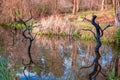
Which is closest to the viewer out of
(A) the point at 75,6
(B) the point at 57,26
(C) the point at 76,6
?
(B) the point at 57,26

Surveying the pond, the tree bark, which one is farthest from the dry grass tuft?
the tree bark

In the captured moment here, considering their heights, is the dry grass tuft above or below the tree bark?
below

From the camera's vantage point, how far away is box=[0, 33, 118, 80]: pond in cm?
1111

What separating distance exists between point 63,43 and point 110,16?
8.47m

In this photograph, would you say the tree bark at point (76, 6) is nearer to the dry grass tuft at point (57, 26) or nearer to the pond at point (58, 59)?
the dry grass tuft at point (57, 26)

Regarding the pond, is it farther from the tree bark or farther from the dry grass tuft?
the tree bark

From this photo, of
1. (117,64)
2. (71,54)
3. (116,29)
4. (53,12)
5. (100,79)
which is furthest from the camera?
(53,12)

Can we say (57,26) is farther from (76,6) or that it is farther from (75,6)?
(76,6)

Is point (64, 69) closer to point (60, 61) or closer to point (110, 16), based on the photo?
point (60, 61)

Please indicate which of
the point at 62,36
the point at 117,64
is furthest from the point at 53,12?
the point at 117,64

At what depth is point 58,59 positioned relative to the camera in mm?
14188

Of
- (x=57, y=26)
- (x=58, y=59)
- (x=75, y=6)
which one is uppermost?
(x=75, y=6)

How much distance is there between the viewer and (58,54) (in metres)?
15.4

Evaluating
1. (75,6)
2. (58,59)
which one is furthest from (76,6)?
(58,59)
